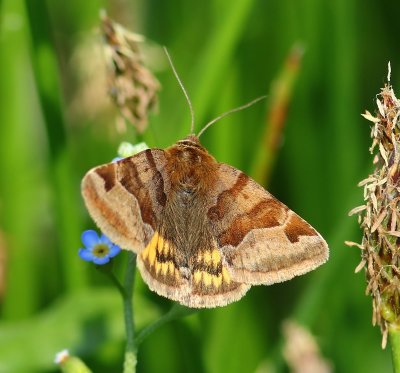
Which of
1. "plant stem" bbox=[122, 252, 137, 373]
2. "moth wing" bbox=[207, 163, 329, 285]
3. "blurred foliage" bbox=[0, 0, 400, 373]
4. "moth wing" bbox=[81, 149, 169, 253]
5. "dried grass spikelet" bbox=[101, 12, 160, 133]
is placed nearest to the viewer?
"plant stem" bbox=[122, 252, 137, 373]

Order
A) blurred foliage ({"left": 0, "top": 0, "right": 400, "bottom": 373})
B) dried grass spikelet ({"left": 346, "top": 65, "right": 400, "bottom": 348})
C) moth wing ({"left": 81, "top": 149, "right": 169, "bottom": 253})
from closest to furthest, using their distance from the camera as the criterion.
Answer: dried grass spikelet ({"left": 346, "top": 65, "right": 400, "bottom": 348})
moth wing ({"left": 81, "top": 149, "right": 169, "bottom": 253})
blurred foliage ({"left": 0, "top": 0, "right": 400, "bottom": 373})

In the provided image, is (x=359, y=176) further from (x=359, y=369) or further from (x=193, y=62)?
(x=193, y=62)

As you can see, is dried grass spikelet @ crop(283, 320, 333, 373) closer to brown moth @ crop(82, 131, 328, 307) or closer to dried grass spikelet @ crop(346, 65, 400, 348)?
brown moth @ crop(82, 131, 328, 307)

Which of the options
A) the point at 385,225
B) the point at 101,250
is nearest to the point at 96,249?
the point at 101,250

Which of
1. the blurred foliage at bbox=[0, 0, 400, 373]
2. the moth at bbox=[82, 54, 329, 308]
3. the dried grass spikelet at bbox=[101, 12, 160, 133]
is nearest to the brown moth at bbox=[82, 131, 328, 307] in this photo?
the moth at bbox=[82, 54, 329, 308]

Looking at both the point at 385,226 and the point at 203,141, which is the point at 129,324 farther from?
the point at 203,141

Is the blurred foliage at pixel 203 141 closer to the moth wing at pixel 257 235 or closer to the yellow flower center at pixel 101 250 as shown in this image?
the moth wing at pixel 257 235

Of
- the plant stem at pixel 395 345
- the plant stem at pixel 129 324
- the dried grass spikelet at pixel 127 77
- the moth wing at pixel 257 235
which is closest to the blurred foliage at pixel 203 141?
the dried grass spikelet at pixel 127 77

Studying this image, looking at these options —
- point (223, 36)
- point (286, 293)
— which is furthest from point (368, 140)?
point (223, 36)
